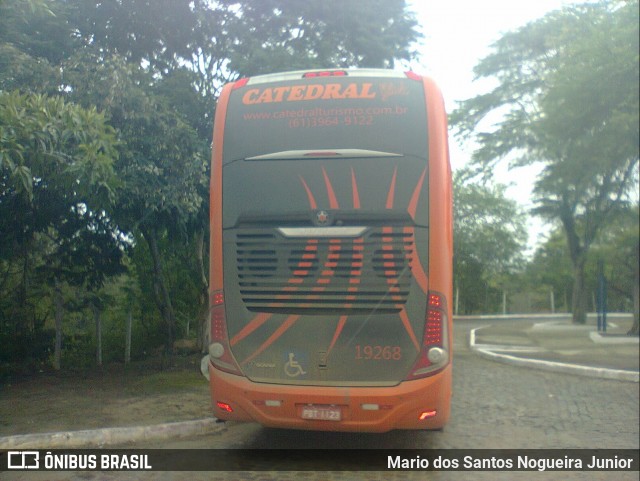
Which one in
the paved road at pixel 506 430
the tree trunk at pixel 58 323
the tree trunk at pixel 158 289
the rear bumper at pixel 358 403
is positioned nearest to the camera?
the rear bumper at pixel 358 403

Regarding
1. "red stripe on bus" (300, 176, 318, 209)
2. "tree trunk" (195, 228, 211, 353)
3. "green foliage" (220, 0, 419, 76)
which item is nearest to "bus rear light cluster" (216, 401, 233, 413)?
"red stripe on bus" (300, 176, 318, 209)

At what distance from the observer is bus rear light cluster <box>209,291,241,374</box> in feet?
21.8

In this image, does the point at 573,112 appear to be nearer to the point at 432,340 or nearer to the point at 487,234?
the point at 432,340

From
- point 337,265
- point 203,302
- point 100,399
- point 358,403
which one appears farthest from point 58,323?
point 358,403

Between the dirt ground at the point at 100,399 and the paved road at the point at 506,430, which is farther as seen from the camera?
the dirt ground at the point at 100,399

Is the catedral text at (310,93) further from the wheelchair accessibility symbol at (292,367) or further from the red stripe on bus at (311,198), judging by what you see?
the wheelchair accessibility symbol at (292,367)

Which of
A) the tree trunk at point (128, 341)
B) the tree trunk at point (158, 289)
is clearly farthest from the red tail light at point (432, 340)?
the tree trunk at point (128, 341)

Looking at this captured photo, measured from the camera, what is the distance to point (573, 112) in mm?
16859

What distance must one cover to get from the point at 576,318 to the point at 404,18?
19212mm

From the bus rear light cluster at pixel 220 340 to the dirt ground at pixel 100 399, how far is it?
197cm

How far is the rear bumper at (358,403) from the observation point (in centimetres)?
627

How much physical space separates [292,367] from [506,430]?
366cm

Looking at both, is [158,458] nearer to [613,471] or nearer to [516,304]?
[613,471]

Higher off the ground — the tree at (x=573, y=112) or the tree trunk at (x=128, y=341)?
the tree at (x=573, y=112)
